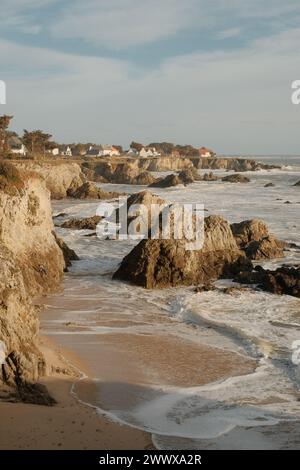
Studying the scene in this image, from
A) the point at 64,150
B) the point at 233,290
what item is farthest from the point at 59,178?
the point at 64,150

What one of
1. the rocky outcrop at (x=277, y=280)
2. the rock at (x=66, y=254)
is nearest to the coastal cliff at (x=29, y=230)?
the rock at (x=66, y=254)

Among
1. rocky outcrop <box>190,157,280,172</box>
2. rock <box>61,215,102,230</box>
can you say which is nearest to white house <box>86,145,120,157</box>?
rocky outcrop <box>190,157,280,172</box>

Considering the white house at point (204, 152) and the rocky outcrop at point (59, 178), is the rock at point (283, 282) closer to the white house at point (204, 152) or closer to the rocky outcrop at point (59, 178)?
the rocky outcrop at point (59, 178)

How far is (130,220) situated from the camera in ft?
103

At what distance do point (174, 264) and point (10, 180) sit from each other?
5961mm

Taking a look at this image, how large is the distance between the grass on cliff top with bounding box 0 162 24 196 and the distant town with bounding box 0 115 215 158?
2658cm

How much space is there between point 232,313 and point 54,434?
9.06m

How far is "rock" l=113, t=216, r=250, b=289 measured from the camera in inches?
756

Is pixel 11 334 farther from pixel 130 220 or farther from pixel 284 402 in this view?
pixel 130 220

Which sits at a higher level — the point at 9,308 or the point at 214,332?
the point at 9,308

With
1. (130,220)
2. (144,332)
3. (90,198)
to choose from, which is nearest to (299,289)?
(144,332)

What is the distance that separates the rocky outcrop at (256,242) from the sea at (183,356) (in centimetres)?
475

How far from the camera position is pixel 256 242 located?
2473 centimetres

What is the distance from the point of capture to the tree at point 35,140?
73.2 meters
